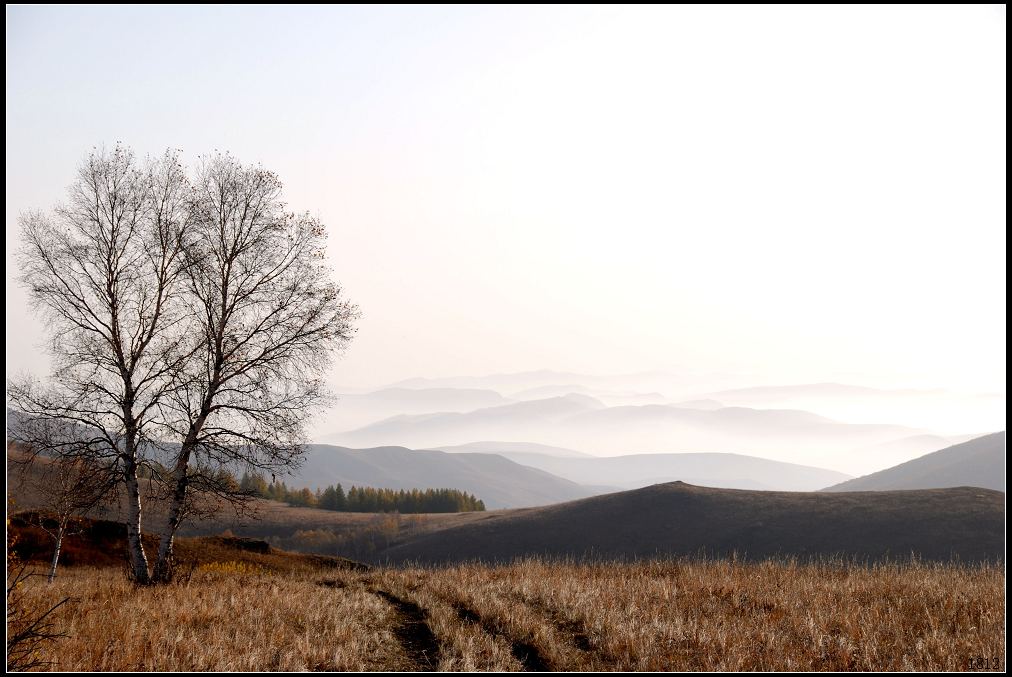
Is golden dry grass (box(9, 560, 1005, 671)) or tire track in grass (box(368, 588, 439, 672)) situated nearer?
golden dry grass (box(9, 560, 1005, 671))

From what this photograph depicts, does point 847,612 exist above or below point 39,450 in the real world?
below

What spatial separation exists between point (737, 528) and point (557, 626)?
6514 cm

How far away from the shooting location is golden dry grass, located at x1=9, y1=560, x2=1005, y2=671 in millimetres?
8500

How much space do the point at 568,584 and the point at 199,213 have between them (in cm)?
1515

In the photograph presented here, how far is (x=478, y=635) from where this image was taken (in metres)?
9.79

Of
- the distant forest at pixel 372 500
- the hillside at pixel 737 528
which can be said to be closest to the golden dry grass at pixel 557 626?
the hillside at pixel 737 528

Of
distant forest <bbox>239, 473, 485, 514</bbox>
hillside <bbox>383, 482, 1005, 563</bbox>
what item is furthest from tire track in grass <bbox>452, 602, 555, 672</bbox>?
distant forest <bbox>239, 473, 485, 514</bbox>

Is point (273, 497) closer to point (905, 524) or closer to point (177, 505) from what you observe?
point (905, 524)

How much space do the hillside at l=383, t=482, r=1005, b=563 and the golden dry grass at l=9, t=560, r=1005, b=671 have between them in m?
38.2

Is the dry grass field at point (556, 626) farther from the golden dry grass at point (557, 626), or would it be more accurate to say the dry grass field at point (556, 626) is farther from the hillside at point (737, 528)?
the hillside at point (737, 528)

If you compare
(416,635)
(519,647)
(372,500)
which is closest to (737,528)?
(416,635)

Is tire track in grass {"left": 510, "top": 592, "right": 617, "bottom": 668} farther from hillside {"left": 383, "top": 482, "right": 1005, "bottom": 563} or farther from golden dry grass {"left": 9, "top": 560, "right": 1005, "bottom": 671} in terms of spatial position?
hillside {"left": 383, "top": 482, "right": 1005, "bottom": 563}

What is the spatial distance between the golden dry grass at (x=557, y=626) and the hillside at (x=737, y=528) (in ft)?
125

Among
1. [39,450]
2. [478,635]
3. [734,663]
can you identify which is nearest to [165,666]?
[478,635]
